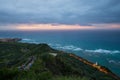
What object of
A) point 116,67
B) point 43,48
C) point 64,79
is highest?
point 64,79

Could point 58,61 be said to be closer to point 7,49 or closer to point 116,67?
point 116,67

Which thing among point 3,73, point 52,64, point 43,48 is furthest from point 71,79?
point 43,48

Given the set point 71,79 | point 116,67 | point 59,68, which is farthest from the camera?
point 116,67

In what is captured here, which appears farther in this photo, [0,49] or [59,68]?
[0,49]

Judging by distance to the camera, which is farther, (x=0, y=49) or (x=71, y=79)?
(x=0, y=49)

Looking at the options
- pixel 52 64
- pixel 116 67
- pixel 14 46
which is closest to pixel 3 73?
pixel 52 64

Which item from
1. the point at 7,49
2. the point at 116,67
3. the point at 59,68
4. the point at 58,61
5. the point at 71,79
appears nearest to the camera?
the point at 71,79

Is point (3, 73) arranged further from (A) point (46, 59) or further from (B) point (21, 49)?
(B) point (21, 49)

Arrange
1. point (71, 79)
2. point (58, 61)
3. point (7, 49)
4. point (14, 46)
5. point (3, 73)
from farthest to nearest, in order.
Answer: point (14, 46)
point (7, 49)
point (58, 61)
point (3, 73)
point (71, 79)

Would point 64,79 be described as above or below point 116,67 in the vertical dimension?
above
